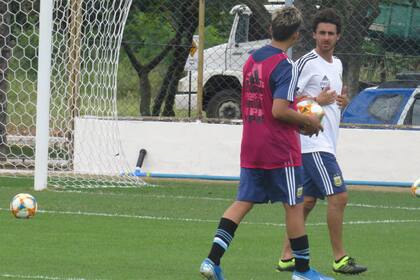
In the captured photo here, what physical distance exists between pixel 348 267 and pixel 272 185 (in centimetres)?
111

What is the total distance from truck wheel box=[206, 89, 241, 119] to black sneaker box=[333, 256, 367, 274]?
8674 mm

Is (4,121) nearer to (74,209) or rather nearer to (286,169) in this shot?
(74,209)

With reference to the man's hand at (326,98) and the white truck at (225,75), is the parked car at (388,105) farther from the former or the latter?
the man's hand at (326,98)

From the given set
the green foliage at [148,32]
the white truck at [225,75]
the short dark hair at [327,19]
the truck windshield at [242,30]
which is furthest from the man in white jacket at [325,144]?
the green foliage at [148,32]

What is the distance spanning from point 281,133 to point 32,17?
945cm

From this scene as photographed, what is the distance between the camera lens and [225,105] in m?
17.8

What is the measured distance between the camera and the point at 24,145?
1672 centimetres

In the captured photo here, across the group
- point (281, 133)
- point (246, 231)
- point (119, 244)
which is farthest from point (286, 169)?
point (246, 231)

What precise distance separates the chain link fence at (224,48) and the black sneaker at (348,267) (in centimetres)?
808

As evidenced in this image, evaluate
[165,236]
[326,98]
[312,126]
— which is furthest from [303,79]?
[165,236]

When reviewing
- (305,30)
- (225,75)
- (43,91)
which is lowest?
(225,75)

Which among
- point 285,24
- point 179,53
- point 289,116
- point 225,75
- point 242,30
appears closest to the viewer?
point 289,116

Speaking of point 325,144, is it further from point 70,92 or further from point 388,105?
point 388,105

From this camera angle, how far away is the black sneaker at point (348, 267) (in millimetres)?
8844
